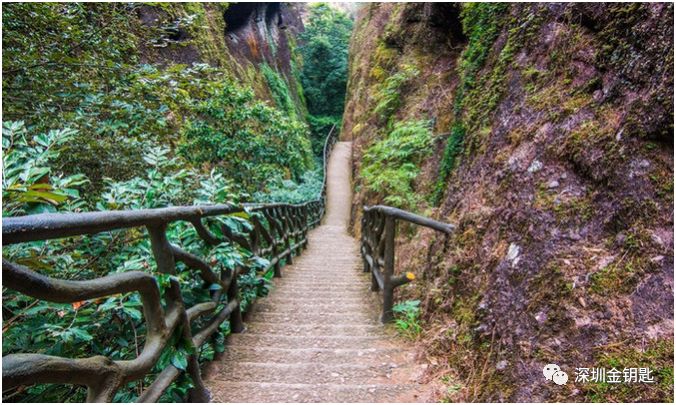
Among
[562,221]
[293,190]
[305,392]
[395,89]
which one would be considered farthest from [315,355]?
[293,190]

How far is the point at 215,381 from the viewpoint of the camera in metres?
2.46

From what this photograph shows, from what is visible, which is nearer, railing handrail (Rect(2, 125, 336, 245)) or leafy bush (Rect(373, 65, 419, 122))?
railing handrail (Rect(2, 125, 336, 245))

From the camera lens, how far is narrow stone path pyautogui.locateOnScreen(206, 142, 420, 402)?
2.37 metres

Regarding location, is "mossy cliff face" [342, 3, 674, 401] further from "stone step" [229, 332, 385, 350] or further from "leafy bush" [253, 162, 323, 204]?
"leafy bush" [253, 162, 323, 204]

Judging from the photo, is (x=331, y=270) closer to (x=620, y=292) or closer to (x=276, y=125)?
(x=276, y=125)

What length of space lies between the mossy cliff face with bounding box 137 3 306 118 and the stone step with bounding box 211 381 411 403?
9.66 meters

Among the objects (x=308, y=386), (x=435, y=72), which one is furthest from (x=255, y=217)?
(x=435, y=72)

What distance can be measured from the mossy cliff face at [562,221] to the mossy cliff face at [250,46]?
9.06 metres

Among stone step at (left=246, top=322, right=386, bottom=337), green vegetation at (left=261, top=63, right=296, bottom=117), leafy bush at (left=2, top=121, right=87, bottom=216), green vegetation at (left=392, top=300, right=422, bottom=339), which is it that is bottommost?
stone step at (left=246, top=322, right=386, bottom=337)

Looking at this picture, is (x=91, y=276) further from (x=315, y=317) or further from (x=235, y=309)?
(x=315, y=317)

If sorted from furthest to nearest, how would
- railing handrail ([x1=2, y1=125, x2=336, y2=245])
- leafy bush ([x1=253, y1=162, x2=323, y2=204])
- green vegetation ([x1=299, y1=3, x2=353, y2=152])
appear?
green vegetation ([x1=299, y1=3, x2=353, y2=152]) < leafy bush ([x1=253, y1=162, x2=323, y2=204]) < railing handrail ([x1=2, y1=125, x2=336, y2=245])

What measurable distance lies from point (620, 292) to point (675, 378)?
431 millimetres

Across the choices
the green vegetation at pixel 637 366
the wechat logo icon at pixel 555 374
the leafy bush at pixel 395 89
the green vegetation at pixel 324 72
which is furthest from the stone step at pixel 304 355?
the green vegetation at pixel 324 72

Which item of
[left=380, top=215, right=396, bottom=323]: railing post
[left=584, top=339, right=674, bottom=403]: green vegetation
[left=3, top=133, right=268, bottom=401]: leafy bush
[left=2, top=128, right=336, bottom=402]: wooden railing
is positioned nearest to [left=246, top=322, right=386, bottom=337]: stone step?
[left=380, top=215, right=396, bottom=323]: railing post
